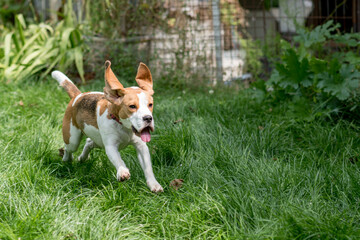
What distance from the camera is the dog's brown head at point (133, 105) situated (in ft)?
8.87

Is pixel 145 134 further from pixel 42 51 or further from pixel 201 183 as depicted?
pixel 42 51

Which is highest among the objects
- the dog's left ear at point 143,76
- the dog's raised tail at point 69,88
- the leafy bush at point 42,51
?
the leafy bush at point 42,51

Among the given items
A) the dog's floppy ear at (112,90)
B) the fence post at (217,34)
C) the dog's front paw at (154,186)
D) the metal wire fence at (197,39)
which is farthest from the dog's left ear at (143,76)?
the fence post at (217,34)

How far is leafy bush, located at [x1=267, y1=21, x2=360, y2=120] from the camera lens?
422 centimetres

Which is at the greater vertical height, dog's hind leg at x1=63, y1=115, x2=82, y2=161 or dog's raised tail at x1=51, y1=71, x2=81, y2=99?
dog's raised tail at x1=51, y1=71, x2=81, y2=99

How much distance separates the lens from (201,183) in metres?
3.02

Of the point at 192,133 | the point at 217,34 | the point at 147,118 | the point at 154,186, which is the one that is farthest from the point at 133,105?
the point at 217,34

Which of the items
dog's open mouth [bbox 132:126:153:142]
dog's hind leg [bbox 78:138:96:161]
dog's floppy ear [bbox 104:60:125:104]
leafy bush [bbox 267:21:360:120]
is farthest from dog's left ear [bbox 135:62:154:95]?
leafy bush [bbox 267:21:360:120]

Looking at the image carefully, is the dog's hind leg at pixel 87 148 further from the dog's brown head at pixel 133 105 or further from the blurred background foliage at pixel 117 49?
the blurred background foliage at pixel 117 49

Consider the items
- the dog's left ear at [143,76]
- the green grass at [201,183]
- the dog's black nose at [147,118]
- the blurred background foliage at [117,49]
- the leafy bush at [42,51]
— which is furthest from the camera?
the leafy bush at [42,51]

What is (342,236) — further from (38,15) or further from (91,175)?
(38,15)

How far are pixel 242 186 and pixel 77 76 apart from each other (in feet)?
14.9

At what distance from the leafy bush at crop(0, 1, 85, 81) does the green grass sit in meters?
2.11

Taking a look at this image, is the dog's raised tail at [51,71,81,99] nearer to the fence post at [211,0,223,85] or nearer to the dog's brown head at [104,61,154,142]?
the dog's brown head at [104,61,154,142]
